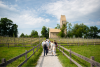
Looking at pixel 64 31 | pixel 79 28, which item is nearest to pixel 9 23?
pixel 64 31

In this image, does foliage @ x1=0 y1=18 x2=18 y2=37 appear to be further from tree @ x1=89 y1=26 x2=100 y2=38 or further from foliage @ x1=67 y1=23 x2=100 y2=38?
tree @ x1=89 y1=26 x2=100 y2=38

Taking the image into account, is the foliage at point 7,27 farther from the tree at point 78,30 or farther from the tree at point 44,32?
the tree at point 78,30

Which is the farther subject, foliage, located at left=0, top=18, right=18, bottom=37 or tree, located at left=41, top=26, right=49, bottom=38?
tree, located at left=41, top=26, right=49, bottom=38

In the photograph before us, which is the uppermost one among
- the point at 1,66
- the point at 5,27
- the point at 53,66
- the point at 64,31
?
the point at 5,27

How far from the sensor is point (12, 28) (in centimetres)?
6975

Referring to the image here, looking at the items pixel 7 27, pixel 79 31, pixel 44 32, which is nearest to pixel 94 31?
pixel 79 31

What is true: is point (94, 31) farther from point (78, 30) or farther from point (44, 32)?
point (44, 32)

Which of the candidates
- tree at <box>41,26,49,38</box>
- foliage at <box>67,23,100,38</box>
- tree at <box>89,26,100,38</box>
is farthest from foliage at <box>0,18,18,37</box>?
tree at <box>89,26,100,38</box>

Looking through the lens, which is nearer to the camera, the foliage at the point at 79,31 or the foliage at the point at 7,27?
the foliage at the point at 7,27

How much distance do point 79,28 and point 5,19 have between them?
67.7m

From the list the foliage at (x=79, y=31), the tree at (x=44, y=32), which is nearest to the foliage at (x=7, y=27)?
the tree at (x=44, y=32)

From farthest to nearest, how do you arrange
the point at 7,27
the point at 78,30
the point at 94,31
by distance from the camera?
the point at 94,31, the point at 78,30, the point at 7,27

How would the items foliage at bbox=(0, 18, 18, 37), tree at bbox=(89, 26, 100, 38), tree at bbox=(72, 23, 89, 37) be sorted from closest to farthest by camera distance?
foliage at bbox=(0, 18, 18, 37), tree at bbox=(72, 23, 89, 37), tree at bbox=(89, 26, 100, 38)

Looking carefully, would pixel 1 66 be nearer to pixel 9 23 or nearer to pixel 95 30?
pixel 9 23
